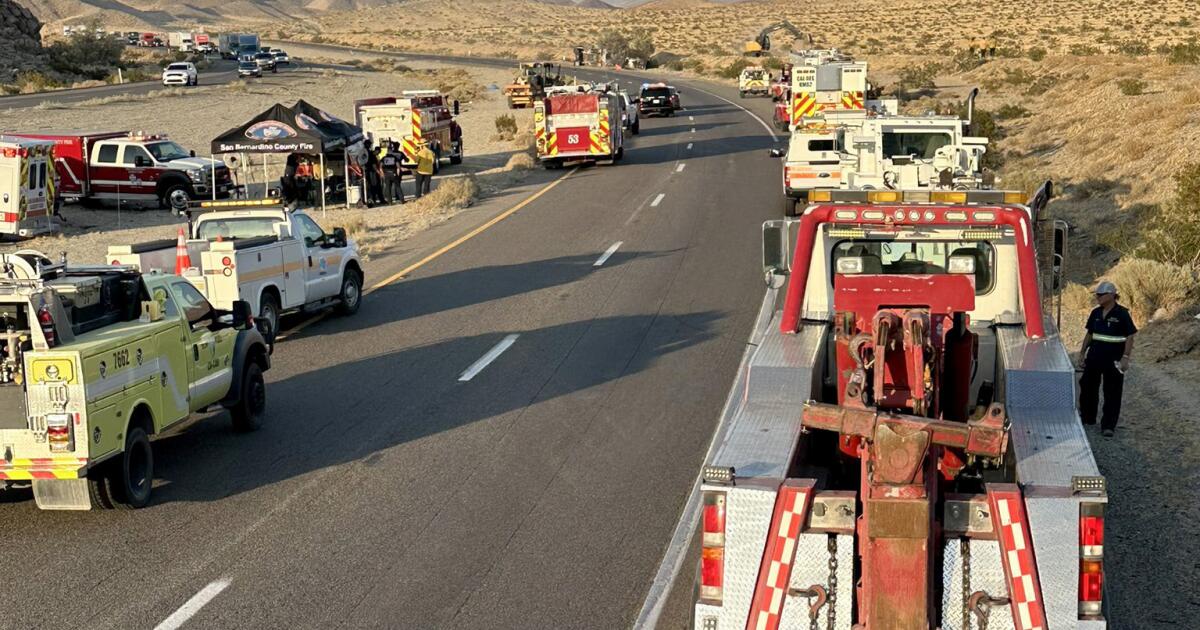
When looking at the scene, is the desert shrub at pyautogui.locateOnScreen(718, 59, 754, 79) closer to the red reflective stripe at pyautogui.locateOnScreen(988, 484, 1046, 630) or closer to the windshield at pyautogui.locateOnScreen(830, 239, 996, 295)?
the windshield at pyautogui.locateOnScreen(830, 239, 996, 295)

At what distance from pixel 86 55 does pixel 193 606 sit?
303 feet

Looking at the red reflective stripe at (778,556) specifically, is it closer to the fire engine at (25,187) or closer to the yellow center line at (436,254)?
the yellow center line at (436,254)

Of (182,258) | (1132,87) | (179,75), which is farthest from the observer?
(179,75)

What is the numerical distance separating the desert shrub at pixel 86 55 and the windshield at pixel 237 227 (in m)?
74.0

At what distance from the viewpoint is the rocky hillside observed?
8325cm

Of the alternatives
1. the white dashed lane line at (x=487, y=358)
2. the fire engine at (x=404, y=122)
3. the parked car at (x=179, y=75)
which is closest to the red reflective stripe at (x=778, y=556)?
the white dashed lane line at (x=487, y=358)

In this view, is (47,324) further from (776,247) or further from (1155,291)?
(1155,291)

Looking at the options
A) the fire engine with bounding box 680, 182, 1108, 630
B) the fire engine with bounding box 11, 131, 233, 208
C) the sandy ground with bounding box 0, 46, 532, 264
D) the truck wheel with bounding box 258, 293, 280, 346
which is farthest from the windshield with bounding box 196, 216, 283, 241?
the fire engine with bounding box 11, 131, 233, 208

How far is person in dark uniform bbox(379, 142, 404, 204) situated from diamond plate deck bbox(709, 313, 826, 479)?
87.6 feet

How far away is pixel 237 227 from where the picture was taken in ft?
61.7

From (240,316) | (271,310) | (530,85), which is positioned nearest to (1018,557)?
(240,316)

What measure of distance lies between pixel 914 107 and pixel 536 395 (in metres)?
40.5

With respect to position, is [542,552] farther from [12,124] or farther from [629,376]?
[12,124]

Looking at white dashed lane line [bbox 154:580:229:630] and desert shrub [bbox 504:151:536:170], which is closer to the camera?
white dashed lane line [bbox 154:580:229:630]
